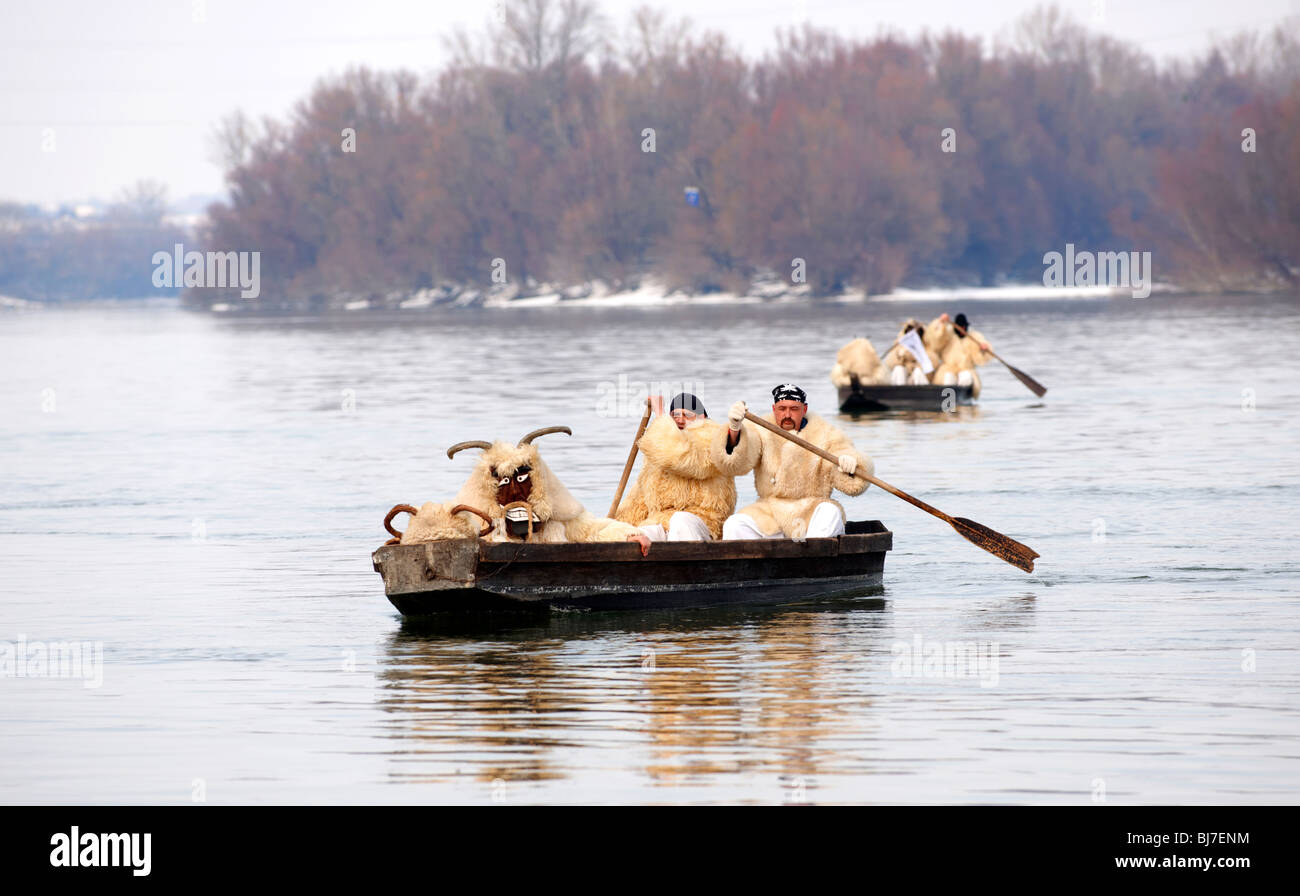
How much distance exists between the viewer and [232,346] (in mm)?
69562

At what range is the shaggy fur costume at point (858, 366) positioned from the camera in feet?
103

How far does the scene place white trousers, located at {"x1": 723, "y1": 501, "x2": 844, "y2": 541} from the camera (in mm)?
13648

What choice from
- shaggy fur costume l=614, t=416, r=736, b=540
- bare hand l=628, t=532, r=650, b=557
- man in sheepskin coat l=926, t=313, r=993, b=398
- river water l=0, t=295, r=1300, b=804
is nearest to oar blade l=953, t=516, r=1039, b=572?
river water l=0, t=295, r=1300, b=804

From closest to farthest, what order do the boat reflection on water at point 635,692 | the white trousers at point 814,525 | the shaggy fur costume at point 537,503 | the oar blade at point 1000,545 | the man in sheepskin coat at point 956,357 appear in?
1. the boat reflection on water at point 635,692
2. the shaggy fur costume at point 537,503
3. the white trousers at point 814,525
4. the oar blade at point 1000,545
5. the man in sheepskin coat at point 956,357

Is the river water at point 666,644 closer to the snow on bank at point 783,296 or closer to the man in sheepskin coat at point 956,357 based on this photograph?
the man in sheepskin coat at point 956,357

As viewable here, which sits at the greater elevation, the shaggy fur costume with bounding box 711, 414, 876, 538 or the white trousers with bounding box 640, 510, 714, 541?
the shaggy fur costume with bounding box 711, 414, 876, 538

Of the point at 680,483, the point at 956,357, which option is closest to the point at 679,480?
the point at 680,483

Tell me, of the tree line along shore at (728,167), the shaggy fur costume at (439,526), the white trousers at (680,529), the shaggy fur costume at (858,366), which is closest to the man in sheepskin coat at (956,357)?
the shaggy fur costume at (858,366)

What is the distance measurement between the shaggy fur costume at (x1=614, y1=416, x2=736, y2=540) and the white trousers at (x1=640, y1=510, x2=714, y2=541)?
0.06 metres

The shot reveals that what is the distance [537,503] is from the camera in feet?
41.7

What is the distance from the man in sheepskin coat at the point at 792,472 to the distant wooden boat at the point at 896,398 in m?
17.4

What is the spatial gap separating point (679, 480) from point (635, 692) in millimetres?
3000

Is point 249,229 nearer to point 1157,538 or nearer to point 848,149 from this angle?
point 848,149

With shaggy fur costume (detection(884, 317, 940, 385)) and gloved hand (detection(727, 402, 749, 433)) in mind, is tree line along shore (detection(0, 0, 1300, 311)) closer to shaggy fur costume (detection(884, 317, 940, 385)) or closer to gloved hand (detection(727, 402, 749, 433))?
shaggy fur costume (detection(884, 317, 940, 385))
